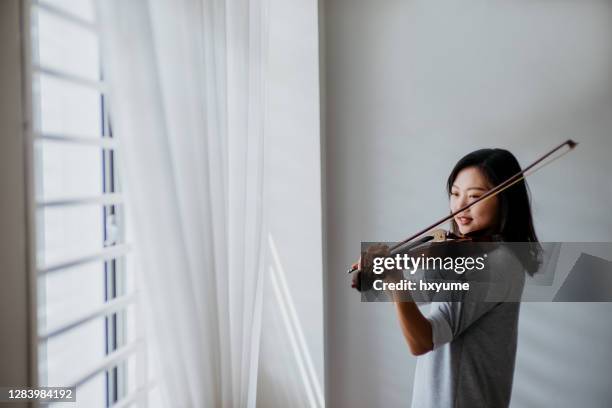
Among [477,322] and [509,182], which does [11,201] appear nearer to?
[477,322]

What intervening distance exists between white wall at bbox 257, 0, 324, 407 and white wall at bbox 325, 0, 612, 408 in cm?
12

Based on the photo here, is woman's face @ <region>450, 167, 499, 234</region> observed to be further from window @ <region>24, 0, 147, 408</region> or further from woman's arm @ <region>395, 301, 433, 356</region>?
window @ <region>24, 0, 147, 408</region>

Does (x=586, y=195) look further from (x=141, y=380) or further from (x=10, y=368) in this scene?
(x=10, y=368)

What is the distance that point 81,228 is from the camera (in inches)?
39.1

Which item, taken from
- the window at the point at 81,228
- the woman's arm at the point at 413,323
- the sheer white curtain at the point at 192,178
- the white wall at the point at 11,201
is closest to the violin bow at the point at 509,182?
the woman's arm at the point at 413,323

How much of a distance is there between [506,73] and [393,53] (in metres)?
0.36

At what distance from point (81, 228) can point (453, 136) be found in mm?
1110

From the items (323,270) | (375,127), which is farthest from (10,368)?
(375,127)

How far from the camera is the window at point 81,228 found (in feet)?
2.76

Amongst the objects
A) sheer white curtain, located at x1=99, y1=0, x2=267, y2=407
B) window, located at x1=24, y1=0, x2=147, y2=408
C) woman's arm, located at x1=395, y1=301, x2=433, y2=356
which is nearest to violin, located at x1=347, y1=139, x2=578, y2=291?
woman's arm, located at x1=395, y1=301, x2=433, y2=356

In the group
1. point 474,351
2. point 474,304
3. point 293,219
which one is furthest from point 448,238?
point 293,219

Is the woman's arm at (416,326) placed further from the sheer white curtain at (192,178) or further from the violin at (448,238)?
the sheer white curtain at (192,178)

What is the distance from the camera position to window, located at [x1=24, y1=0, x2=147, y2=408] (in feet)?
2.76

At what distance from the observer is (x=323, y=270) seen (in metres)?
1.46
